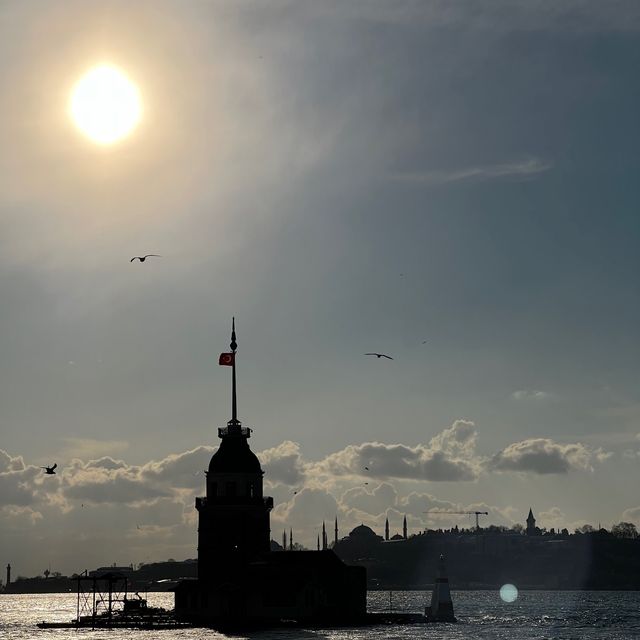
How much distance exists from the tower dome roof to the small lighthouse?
2369 cm

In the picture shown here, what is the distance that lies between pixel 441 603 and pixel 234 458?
29.6 meters

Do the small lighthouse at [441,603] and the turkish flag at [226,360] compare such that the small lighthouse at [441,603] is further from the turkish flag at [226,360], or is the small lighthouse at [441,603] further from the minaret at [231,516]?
the turkish flag at [226,360]

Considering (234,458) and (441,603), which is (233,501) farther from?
(441,603)

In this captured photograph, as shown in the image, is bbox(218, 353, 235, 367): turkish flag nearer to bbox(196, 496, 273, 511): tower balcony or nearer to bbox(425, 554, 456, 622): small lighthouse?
bbox(196, 496, 273, 511): tower balcony

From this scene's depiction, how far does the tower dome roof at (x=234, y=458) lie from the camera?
117m

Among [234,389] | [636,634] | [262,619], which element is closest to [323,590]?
[262,619]

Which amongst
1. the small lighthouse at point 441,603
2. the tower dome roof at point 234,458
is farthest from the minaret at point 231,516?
the small lighthouse at point 441,603

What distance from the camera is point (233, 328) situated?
12712cm

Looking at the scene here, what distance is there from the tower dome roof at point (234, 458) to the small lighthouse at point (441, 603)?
933 inches

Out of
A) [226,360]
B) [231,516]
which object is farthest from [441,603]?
[226,360]

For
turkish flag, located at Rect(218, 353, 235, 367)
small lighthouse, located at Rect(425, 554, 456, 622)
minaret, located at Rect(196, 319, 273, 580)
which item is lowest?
small lighthouse, located at Rect(425, 554, 456, 622)


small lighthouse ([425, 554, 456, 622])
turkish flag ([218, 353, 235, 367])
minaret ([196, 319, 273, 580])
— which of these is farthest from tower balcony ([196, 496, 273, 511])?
small lighthouse ([425, 554, 456, 622])

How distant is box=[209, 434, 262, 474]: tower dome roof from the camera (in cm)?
11700

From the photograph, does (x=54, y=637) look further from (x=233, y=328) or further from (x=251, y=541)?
(x=233, y=328)
